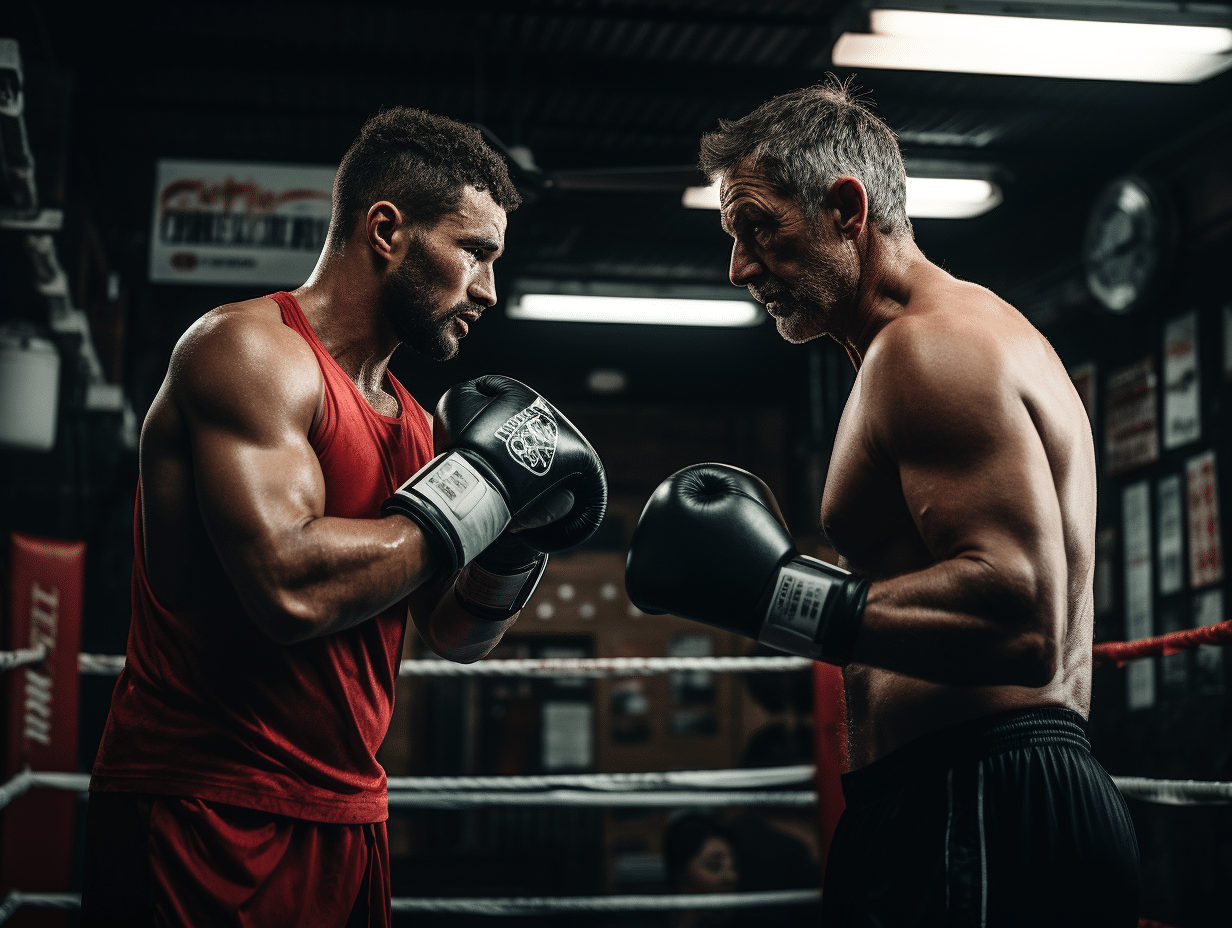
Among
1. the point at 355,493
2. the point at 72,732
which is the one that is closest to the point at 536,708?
the point at 72,732

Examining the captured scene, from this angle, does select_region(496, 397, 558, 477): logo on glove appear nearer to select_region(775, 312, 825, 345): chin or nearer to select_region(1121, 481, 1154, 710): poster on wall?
select_region(775, 312, 825, 345): chin

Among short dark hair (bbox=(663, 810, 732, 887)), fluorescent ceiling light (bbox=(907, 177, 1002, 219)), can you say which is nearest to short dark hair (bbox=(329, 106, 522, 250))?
fluorescent ceiling light (bbox=(907, 177, 1002, 219))

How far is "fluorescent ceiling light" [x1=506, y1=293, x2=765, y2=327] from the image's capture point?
5656 millimetres

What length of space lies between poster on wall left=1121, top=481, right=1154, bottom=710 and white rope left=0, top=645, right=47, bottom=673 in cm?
367

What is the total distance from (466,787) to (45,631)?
981 mm

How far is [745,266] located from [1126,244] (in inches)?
133

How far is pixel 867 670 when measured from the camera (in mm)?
1373

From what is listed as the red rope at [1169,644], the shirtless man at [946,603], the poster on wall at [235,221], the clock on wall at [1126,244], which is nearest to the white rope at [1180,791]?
the red rope at [1169,644]

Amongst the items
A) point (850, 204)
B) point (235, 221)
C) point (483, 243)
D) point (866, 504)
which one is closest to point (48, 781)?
point (483, 243)

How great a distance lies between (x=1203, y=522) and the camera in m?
3.95

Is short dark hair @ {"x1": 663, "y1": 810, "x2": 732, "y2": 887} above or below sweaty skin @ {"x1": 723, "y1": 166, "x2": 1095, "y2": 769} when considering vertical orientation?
below

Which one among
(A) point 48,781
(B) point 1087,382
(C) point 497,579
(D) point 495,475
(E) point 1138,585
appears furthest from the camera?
(B) point 1087,382

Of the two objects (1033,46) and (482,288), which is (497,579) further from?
(1033,46)

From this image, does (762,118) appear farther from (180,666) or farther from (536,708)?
(536,708)
